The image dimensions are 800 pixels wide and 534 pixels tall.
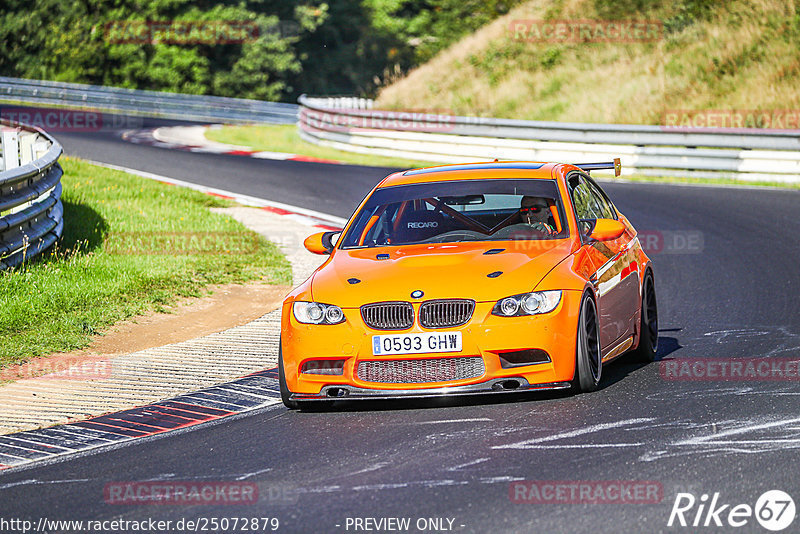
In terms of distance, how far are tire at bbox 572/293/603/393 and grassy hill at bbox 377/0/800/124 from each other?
2108cm

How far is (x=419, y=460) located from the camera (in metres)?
6.19

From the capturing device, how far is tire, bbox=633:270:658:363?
8.84m

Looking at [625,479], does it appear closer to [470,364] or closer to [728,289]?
[470,364]

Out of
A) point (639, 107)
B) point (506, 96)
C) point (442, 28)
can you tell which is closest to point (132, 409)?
point (639, 107)

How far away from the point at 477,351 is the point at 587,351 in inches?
29.9

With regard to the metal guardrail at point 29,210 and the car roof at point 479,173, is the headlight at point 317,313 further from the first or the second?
the metal guardrail at point 29,210

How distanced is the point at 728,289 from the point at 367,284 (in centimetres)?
577
